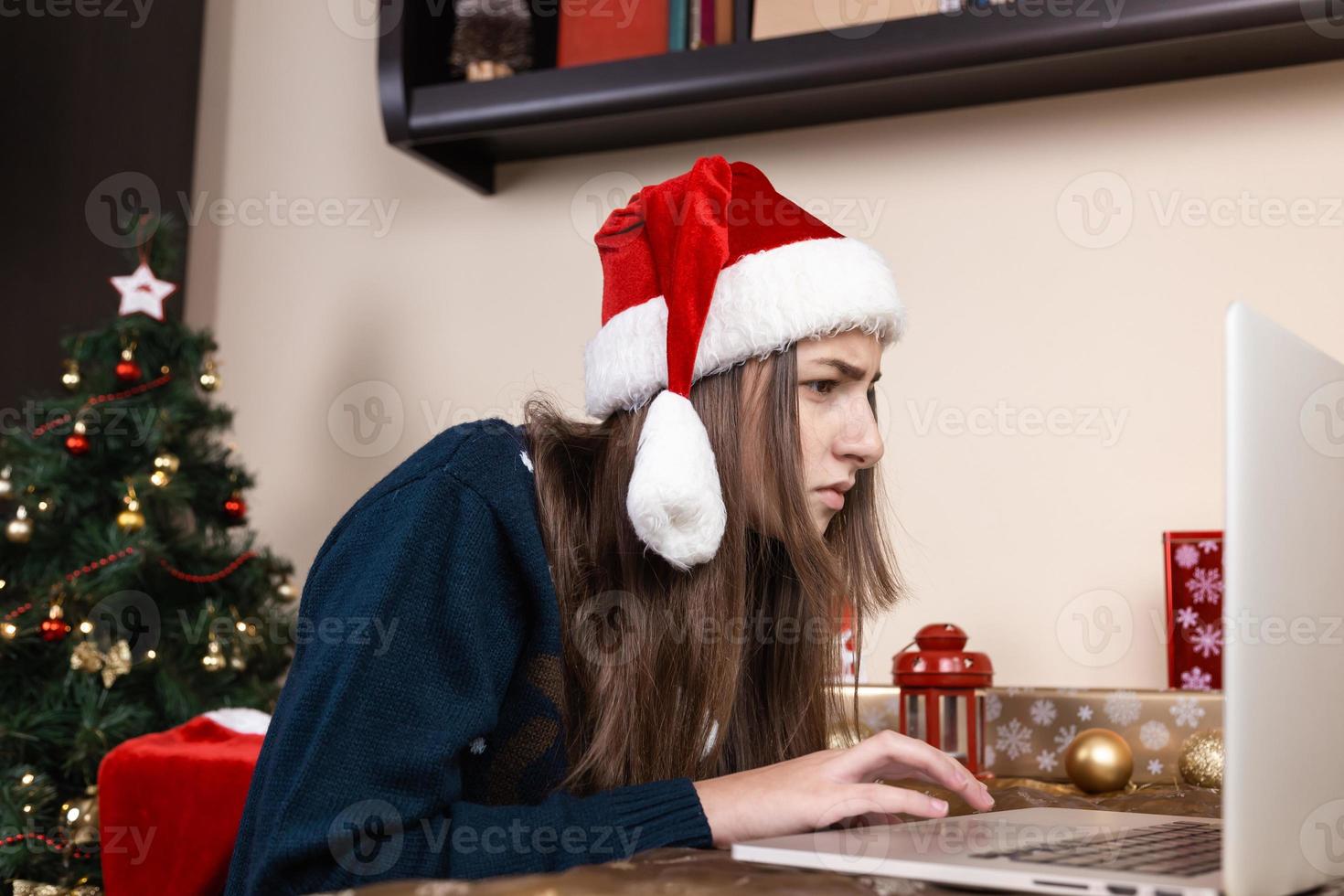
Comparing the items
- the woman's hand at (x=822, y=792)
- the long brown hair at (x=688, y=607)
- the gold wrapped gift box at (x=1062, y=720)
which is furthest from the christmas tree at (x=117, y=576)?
the woman's hand at (x=822, y=792)

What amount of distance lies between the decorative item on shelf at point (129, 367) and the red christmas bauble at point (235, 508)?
236 mm

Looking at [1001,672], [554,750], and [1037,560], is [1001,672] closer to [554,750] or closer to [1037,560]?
[1037,560]

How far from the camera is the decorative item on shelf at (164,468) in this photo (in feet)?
5.80

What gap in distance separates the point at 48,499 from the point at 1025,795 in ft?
4.71

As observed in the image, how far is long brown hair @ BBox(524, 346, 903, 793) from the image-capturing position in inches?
37.1

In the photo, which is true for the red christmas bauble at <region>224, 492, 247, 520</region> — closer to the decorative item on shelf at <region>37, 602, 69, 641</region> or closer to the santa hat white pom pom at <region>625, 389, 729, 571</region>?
the decorative item on shelf at <region>37, 602, 69, 641</region>

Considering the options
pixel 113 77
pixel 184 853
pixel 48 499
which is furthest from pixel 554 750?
pixel 113 77

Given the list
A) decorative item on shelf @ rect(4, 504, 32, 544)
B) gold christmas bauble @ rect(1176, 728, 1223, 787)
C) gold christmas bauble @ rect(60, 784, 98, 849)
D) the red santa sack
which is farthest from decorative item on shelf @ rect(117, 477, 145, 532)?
gold christmas bauble @ rect(1176, 728, 1223, 787)

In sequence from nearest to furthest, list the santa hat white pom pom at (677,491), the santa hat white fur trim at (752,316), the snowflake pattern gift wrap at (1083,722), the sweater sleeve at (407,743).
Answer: the sweater sleeve at (407,743) < the santa hat white pom pom at (677,491) < the santa hat white fur trim at (752,316) < the snowflake pattern gift wrap at (1083,722)

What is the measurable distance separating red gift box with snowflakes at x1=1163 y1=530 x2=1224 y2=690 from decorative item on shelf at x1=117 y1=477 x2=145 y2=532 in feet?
4.70

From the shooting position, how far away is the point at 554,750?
896 mm

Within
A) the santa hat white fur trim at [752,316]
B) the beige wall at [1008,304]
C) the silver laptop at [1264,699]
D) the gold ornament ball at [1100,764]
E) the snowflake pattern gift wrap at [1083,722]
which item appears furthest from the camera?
the beige wall at [1008,304]

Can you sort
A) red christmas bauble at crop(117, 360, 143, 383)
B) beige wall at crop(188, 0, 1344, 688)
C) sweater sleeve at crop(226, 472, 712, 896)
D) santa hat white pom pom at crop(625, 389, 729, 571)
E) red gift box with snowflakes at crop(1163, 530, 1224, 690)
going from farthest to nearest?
1. red christmas bauble at crop(117, 360, 143, 383)
2. beige wall at crop(188, 0, 1344, 688)
3. red gift box with snowflakes at crop(1163, 530, 1224, 690)
4. santa hat white pom pom at crop(625, 389, 729, 571)
5. sweater sleeve at crop(226, 472, 712, 896)

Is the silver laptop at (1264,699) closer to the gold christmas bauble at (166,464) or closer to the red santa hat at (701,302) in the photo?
the red santa hat at (701,302)
